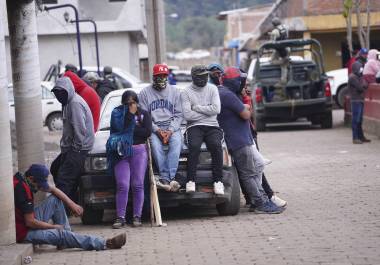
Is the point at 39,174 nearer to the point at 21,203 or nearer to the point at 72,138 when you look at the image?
the point at 21,203

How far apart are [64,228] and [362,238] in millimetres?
3039

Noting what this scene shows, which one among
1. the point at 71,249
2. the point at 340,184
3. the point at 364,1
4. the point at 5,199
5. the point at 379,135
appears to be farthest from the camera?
the point at 364,1

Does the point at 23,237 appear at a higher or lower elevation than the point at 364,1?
lower

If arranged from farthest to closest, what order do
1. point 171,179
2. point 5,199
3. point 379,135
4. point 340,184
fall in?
point 379,135 < point 340,184 < point 171,179 < point 5,199

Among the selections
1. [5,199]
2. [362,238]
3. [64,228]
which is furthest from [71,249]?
[362,238]

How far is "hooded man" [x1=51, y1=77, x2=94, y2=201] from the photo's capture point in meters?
11.1

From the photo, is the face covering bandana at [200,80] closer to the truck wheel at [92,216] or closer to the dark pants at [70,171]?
A: the dark pants at [70,171]

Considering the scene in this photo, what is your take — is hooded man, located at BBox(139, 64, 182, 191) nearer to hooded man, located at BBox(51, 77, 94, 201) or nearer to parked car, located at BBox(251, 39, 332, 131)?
hooded man, located at BBox(51, 77, 94, 201)

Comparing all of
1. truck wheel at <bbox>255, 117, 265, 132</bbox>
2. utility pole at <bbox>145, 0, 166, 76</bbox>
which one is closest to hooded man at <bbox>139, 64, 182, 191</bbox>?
utility pole at <bbox>145, 0, 166, 76</bbox>

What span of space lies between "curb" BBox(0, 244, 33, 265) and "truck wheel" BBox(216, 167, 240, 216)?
289 centimetres

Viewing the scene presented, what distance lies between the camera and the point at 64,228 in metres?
9.82

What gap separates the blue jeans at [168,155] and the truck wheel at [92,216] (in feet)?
3.39

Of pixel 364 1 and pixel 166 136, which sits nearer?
pixel 166 136

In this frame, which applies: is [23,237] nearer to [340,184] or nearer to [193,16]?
[340,184]
